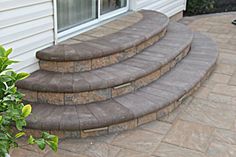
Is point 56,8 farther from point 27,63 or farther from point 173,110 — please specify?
point 173,110

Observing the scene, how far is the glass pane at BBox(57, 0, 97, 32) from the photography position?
374cm

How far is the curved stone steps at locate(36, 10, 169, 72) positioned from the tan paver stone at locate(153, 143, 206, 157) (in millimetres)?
1038

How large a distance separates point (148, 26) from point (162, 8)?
1.74 metres

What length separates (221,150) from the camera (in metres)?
2.83

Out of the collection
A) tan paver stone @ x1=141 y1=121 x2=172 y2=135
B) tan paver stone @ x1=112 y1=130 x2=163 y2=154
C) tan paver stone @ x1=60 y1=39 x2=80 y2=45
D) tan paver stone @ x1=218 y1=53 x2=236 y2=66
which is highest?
tan paver stone @ x1=60 y1=39 x2=80 y2=45

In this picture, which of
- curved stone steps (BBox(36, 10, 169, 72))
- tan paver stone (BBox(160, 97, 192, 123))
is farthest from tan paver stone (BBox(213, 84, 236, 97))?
curved stone steps (BBox(36, 10, 169, 72))

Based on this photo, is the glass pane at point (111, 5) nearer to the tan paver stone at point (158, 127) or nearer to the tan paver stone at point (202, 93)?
the tan paver stone at point (202, 93)

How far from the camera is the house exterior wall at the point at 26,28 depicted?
2.97 m

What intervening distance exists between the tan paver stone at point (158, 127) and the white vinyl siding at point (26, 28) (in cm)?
116

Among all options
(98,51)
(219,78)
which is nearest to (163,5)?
(219,78)

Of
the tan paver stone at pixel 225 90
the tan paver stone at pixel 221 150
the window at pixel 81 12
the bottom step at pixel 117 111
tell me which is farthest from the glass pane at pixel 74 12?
the tan paver stone at pixel 221 150

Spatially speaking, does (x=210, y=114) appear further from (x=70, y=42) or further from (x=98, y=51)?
(x=70, y=42)

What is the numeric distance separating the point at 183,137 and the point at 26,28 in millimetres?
1646

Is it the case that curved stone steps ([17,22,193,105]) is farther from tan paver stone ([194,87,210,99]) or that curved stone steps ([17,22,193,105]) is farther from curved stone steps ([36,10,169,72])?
tan paver stone ([194,87,210,99])
